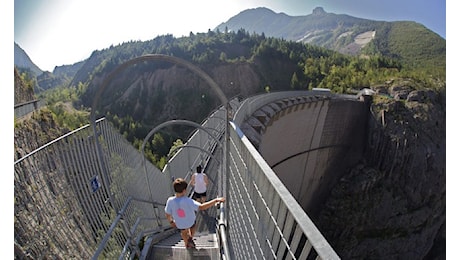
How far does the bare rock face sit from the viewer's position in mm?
26062

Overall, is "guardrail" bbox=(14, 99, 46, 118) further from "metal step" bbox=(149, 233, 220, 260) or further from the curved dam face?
"metal step" bbox=(149, 233, 220, 260)

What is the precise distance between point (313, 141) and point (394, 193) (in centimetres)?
944

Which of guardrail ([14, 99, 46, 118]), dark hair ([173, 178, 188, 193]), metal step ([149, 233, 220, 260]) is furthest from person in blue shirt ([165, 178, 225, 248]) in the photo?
guardrail ([14, 99, 46, 118])

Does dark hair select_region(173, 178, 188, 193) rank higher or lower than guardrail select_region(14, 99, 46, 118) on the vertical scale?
lower

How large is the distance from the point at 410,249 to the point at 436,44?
290 feet

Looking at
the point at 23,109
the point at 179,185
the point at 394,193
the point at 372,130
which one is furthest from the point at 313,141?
the point at 179,185

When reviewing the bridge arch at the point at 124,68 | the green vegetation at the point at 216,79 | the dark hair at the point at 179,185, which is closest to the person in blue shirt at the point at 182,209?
the dark hair at the point at 179,185

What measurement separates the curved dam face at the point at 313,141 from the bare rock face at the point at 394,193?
3.25 feet

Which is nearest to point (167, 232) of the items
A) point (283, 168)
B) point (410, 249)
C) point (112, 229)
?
point (112, 229)

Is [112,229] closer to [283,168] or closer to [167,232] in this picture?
[167,232]

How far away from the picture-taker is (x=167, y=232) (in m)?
5.71

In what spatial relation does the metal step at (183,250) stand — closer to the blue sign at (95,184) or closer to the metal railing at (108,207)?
the metal railing at (108,207)

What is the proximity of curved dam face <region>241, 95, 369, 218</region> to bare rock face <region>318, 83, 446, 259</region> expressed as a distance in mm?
989

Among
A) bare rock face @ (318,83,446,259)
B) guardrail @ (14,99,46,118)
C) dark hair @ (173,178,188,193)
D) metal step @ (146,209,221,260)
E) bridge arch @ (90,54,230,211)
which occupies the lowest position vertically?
bare rock face @ (318,83,446,259)
